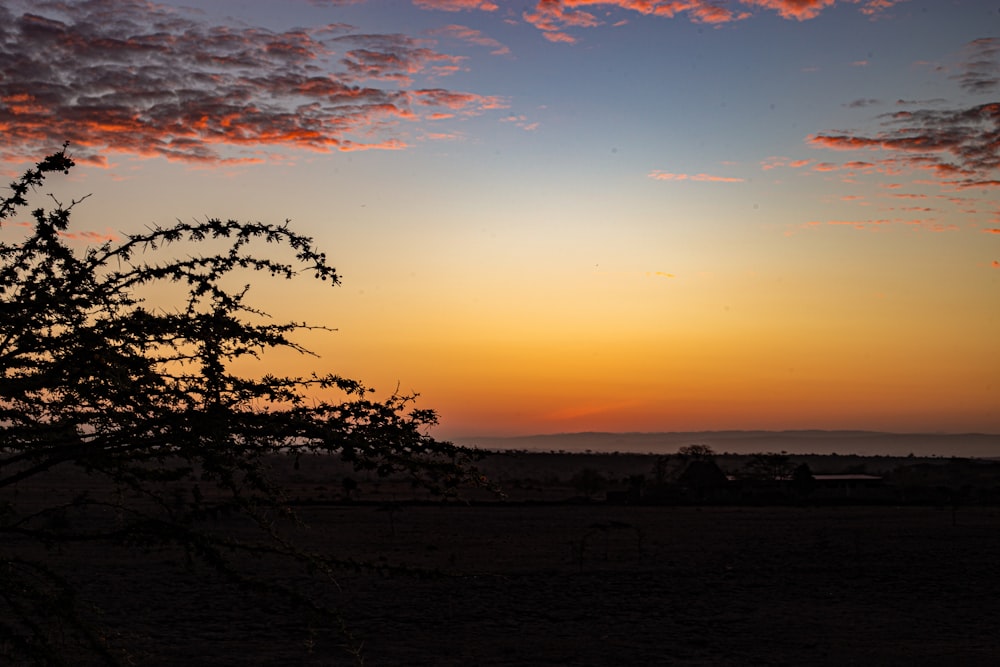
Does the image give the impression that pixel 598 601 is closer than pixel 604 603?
No

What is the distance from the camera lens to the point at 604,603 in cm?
2170

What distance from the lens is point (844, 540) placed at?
3400 centimetres

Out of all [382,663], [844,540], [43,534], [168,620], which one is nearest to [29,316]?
[43,534]

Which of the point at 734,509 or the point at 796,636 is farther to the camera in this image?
the point at 734,509

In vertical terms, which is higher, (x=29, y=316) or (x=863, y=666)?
(x=29, y=316)

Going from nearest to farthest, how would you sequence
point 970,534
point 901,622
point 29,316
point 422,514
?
point 29,316
point 901,622
point 970,534
point 422,514

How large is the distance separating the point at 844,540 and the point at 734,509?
59.4ft

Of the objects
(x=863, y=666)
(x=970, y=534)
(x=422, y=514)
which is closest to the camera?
(x=863, y=666)

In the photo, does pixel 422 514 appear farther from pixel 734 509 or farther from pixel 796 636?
pixel 796 636

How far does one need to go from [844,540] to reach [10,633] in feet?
111

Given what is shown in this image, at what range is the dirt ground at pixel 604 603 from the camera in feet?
55.5

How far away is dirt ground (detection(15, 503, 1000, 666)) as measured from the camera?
55.5 feet

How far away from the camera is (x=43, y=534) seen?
432 centimetres

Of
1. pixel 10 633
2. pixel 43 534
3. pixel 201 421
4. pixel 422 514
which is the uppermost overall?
pixel 201 421
